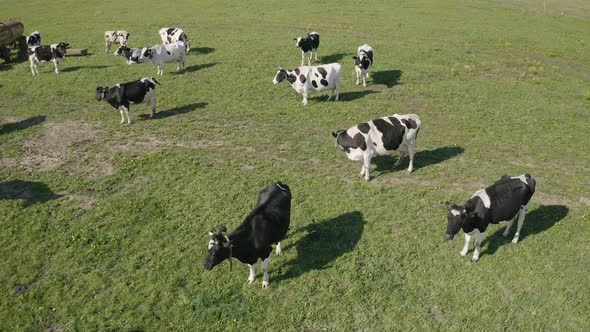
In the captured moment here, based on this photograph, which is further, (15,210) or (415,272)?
(15,210)

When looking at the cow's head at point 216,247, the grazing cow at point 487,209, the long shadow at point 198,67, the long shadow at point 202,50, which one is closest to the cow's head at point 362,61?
the long shadow at point 198,67

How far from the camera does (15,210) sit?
44.8ft

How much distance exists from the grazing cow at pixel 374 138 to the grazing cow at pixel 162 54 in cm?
1500

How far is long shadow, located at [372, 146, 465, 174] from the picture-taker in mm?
15961

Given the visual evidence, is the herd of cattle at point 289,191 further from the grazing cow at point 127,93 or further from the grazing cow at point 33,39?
the grazing cow at point 33,39

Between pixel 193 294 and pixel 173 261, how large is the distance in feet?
4.51

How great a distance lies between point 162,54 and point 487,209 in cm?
2076

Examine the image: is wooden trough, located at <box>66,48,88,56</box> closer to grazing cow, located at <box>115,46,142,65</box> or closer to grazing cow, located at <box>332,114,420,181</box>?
grazing cow, located at <box>115,46,142,65</box>

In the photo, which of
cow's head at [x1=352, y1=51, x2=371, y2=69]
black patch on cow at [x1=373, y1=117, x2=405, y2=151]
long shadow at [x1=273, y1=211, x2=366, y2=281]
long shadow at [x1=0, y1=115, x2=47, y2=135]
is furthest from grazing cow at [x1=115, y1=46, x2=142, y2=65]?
long shadow at [x1=273, y1=211, x2=366, y2=281]

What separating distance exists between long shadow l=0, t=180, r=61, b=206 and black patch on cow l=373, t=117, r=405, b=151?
36.4ft

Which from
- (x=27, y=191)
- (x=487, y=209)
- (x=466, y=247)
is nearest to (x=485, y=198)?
(x=487, y=209)

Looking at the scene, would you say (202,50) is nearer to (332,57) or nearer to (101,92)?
(332,57)

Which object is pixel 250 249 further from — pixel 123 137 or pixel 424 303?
pixel 123 137

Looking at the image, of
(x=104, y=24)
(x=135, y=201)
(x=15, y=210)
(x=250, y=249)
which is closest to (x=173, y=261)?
(x=250, y=249)
